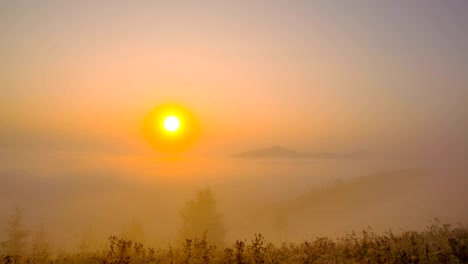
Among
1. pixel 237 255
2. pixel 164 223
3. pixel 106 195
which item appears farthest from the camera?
pixel 106 195

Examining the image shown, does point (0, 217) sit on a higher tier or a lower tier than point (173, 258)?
higher

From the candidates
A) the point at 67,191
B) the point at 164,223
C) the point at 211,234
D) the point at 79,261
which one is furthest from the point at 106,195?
the point at 79,261

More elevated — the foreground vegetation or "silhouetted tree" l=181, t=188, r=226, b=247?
"silhouetted tree" l=181, t=188, r=226, b=247

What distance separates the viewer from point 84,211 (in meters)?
124

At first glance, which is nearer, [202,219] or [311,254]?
[311,254]

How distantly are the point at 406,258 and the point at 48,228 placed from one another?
117191 mm

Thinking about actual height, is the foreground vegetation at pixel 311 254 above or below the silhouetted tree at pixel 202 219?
below

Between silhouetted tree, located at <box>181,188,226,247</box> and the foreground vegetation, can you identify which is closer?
the foreground vegetation

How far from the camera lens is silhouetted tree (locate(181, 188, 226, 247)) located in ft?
121

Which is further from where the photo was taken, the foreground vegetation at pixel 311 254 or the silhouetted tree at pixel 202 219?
the silhouetted tree at pixel 202 219

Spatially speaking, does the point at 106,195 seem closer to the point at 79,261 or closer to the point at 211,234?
the point at 211,234

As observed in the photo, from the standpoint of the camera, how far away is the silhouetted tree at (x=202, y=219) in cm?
3681

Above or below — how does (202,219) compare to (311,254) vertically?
above

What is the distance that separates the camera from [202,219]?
37.3 meters
